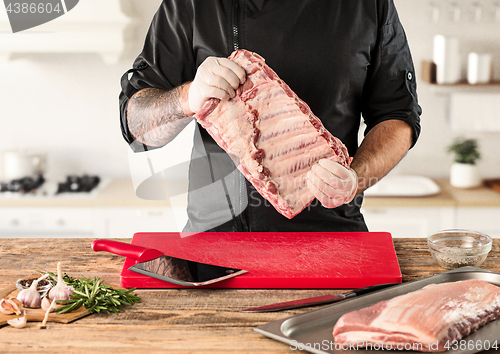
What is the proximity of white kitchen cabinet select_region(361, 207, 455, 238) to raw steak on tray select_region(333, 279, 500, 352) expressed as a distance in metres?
2.23

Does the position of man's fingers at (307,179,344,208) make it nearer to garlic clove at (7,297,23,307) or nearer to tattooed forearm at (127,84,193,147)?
tattooed forearm at (127,84,193,147)

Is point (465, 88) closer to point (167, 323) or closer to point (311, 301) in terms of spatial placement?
point (311, 301)

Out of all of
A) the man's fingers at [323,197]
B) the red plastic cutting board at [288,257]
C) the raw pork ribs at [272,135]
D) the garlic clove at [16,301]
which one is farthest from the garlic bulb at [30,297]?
the man's fingers at [323,197]

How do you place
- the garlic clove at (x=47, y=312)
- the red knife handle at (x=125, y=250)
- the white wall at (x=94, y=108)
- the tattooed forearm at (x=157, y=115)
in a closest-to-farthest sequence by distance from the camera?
the garlic clove at (x=47, y=312) < the red knife handle at (x=125, y=250) < the tattooed forearm at (x=157, y=115) < the white wall at (x=94, y=108)

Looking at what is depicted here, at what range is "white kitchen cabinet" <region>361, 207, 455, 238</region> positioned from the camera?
3.26 metres

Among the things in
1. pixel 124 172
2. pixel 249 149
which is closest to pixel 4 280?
pixel 249 149

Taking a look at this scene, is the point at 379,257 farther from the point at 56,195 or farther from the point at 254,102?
the point at 56,195

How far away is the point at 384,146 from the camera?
5.53ft

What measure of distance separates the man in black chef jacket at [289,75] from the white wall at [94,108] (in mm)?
2109

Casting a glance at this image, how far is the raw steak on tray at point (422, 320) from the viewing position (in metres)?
0.94

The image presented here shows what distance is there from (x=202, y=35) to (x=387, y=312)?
1.11 meters

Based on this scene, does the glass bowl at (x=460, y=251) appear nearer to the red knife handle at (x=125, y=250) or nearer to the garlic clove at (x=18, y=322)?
the red knife handle at (x=125, y=250)

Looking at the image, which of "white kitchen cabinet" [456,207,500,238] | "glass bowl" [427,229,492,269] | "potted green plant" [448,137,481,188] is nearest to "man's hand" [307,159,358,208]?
"glass bowl" [427,229,492,269]

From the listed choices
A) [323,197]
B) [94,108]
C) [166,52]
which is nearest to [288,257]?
[323,197]
